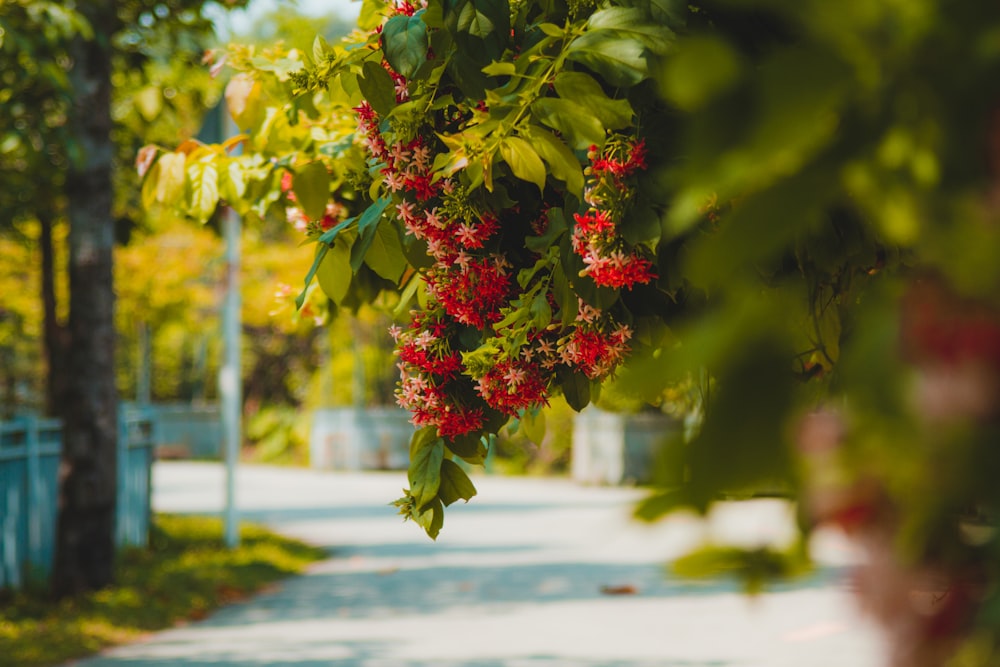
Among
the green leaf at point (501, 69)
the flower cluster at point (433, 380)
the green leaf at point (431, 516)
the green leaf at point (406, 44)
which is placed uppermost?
the green leaf at point (406, 44)

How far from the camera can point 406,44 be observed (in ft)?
6.90

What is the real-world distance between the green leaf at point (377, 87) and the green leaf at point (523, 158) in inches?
15.5

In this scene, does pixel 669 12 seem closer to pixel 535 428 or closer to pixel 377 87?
pixel 377 87

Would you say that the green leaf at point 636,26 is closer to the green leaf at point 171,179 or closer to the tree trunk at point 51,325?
the green leaf at point 171,179

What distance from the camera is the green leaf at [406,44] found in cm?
209

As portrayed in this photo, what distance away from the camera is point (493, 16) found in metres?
2.01

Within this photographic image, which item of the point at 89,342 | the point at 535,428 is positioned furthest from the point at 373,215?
the point at 89,342

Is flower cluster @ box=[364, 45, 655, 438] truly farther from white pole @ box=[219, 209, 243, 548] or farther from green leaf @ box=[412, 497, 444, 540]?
white pole @ box=[219, 209, 243, 548]

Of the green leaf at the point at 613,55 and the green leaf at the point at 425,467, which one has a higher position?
the green leaf at the point at 613,55

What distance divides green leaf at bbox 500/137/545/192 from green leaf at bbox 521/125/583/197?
0.01m

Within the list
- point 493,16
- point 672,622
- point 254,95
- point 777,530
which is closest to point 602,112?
point 493,16

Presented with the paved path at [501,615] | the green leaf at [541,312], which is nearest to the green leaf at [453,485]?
the green leaf at [541,312]

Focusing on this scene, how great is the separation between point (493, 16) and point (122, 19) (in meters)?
8.12

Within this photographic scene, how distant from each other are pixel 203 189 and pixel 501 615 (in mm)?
6139
